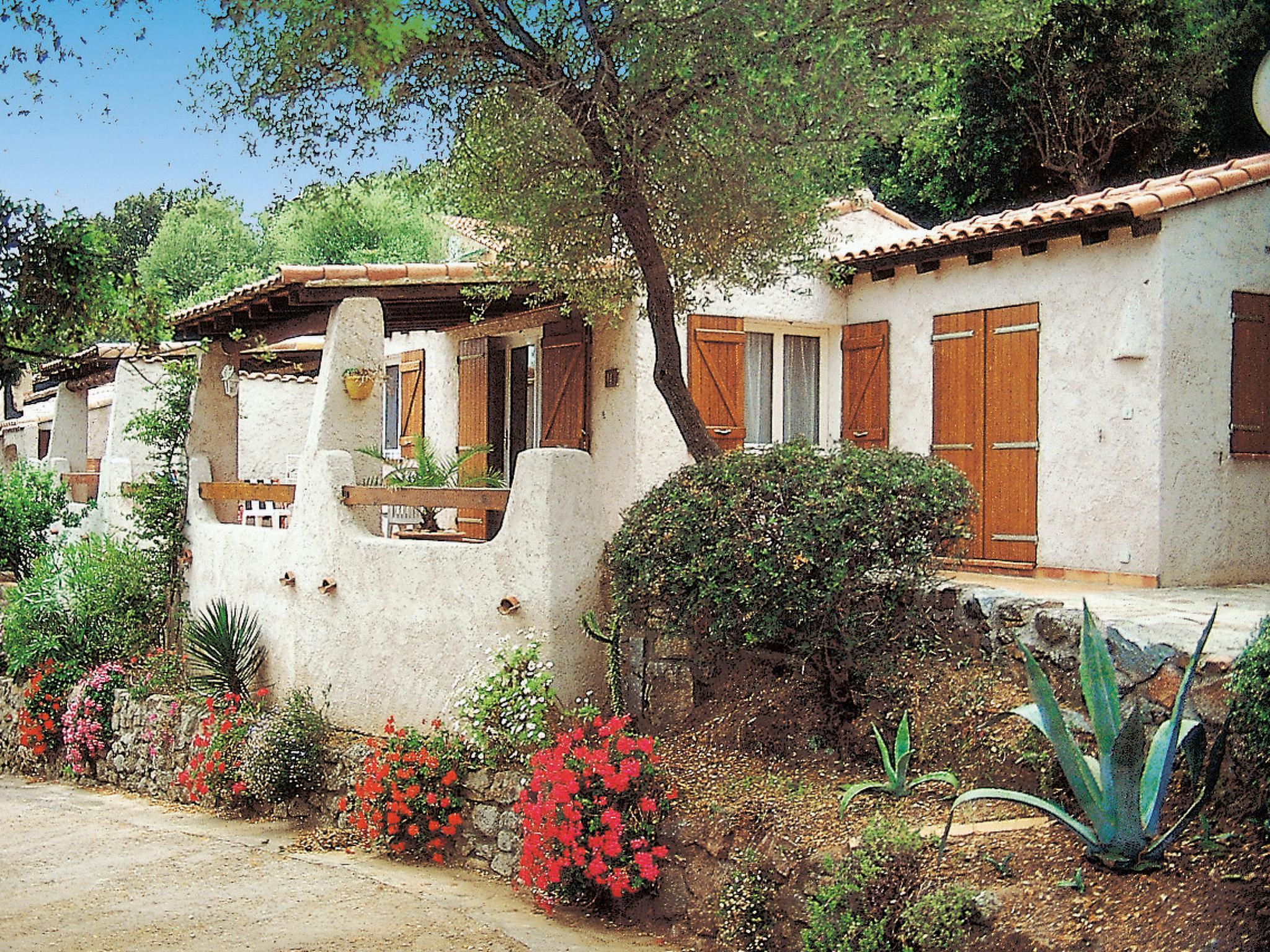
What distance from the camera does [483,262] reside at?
11398 millimetres

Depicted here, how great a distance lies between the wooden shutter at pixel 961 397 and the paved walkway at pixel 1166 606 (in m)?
1.08

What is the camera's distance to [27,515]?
15.1 metres

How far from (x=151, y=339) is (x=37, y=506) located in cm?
923

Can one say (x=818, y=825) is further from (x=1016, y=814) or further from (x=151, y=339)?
(x=151, y=339)

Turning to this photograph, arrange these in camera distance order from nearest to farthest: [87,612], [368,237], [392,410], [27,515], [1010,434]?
[1010,434], [87,612], [27,515], [392,410], [368,237]

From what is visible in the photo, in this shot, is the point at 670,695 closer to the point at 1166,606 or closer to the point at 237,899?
the point at 237,899

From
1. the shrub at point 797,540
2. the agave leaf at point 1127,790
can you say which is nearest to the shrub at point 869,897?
the agave leaf at point 1127,790

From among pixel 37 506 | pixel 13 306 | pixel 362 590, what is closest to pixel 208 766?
pixel 362 590

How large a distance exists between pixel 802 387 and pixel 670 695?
5.37m

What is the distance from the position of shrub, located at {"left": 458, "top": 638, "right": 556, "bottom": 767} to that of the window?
8.31 metres

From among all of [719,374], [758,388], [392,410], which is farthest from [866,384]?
[392,410]

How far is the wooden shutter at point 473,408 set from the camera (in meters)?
13.9

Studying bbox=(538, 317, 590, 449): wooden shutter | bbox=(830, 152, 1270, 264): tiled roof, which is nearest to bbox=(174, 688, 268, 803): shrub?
bbox=(538, 317, 590, 449): wooden shutter

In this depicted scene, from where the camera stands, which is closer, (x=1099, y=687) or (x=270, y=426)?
(x=1099, y=687)
